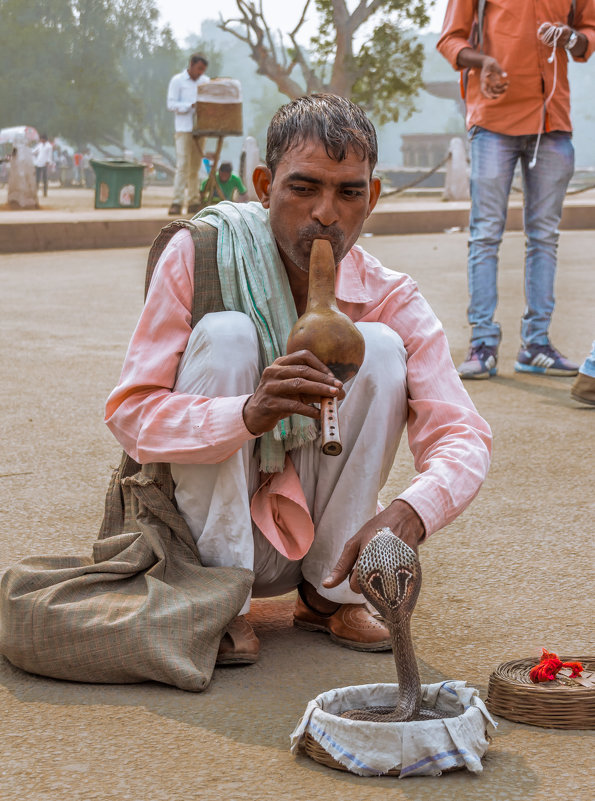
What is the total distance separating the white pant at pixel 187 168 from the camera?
1437 cm

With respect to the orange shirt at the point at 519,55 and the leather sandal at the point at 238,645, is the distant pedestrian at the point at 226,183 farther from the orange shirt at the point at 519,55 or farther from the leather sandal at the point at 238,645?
the leather sandal at the point at 238,645

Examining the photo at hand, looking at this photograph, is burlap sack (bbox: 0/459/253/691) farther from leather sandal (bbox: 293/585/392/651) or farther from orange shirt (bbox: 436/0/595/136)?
orange shirt (bbox: 436/0/595/136)

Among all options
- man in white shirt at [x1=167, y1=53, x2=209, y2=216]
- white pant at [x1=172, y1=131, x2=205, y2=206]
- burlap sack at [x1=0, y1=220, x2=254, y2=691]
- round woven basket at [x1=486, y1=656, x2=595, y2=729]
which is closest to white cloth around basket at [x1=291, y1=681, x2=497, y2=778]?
round woven basket at [x1=486, y1=656, x2=595, y2=729]

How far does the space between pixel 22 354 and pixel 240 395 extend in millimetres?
3660

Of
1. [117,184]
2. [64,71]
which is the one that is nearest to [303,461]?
[117,184]

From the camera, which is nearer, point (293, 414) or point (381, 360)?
point (293, 414)

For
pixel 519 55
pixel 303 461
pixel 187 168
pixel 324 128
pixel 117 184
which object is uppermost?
pixel 519 55

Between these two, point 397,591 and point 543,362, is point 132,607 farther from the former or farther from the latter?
point 543,362

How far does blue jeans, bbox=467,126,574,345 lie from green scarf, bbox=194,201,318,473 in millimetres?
2727

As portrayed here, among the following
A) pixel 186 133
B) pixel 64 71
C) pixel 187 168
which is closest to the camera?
pixel 186 133

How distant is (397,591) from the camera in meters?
1.73

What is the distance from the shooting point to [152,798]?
5.40 feet

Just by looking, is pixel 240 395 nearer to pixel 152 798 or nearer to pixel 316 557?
pixel 316 557

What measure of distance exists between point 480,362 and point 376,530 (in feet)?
10.4
